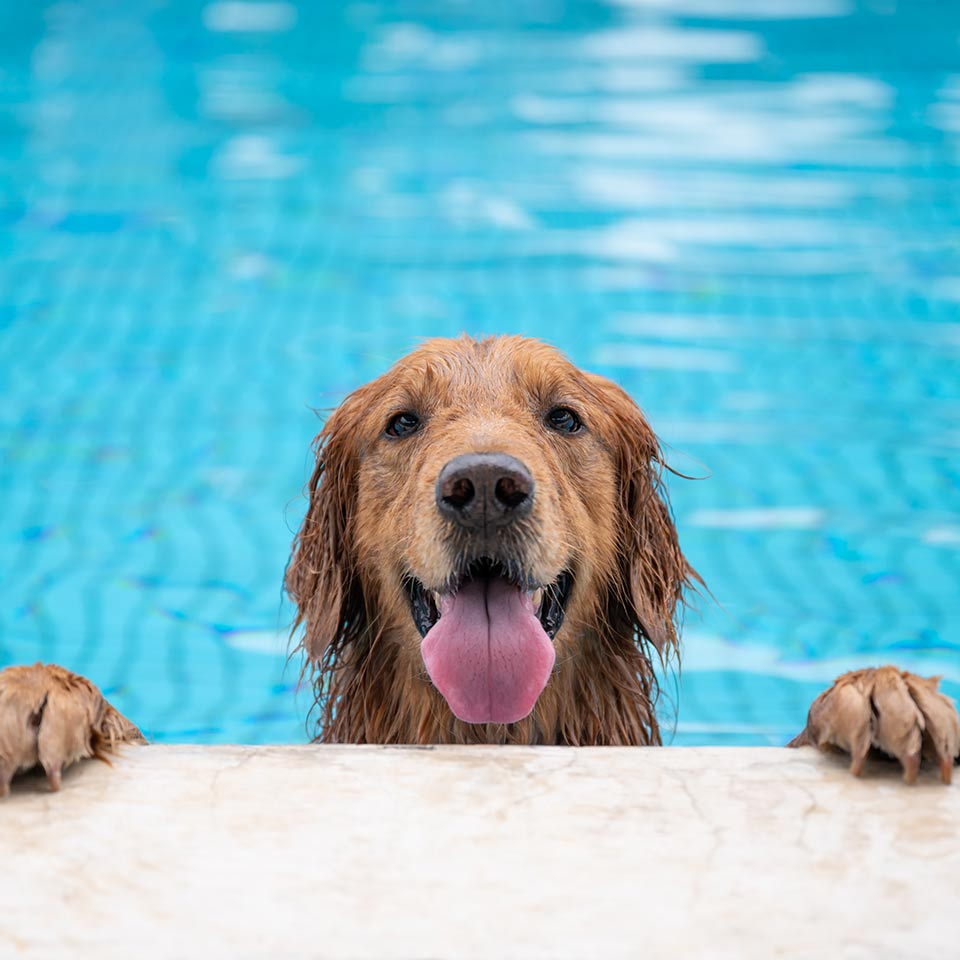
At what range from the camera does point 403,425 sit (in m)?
3.97

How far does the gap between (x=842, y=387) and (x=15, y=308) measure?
5.70m

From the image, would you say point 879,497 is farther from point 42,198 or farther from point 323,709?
point 42,198

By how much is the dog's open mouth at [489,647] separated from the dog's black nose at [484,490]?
6.0 inches

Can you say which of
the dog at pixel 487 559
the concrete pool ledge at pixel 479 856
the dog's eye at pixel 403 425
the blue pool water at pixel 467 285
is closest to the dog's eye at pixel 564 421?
the dog at pixel 487 559

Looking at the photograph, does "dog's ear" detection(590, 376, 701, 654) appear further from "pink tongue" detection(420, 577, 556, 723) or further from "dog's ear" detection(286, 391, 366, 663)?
"dog's ear" detection(286, 391, 366, 663)

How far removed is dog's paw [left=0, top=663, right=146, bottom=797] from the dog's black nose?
1049 millimetres

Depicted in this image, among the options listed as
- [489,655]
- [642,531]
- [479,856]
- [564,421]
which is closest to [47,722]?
[479,856]

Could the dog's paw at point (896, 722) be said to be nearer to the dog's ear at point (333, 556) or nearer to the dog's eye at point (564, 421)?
the dog's eye at point (564, 421)

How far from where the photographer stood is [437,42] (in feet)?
41.7

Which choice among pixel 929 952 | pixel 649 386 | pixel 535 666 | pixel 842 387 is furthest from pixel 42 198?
pixel 929 952

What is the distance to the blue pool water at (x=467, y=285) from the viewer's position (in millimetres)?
6457

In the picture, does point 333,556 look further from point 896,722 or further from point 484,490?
point 896,722

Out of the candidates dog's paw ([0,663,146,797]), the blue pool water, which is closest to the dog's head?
the blue pool water

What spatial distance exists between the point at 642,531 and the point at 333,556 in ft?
3.33
